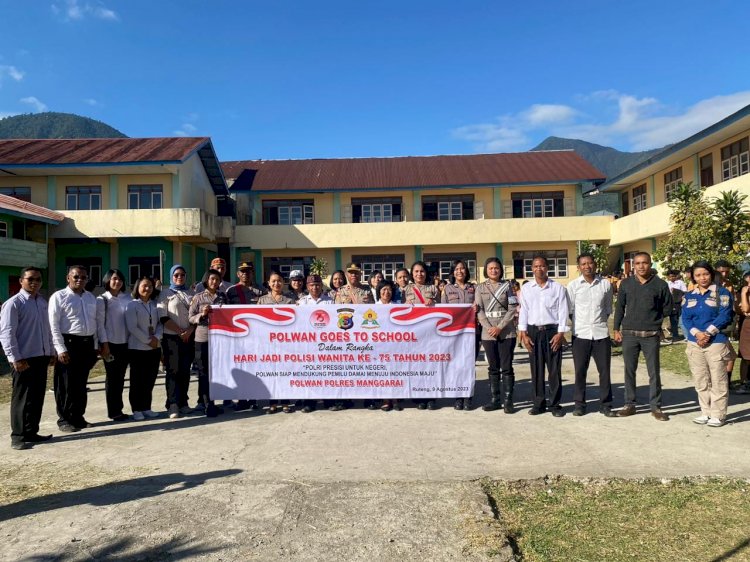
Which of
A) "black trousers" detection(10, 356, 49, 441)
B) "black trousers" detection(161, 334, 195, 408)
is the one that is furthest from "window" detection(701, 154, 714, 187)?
"black trousers" detection(10, 356, 49, 441)

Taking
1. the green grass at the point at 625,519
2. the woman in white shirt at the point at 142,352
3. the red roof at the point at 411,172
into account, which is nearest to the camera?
the green grass at the point at 625,519

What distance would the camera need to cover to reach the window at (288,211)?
25.2 m

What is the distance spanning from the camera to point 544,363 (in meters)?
5.57

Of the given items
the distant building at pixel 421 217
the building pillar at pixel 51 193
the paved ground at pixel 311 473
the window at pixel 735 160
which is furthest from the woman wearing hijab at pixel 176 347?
the building pillar at pixel 51 193

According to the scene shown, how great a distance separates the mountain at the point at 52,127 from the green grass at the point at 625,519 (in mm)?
114340

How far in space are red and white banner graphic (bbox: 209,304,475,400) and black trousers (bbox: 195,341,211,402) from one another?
0.08 meters

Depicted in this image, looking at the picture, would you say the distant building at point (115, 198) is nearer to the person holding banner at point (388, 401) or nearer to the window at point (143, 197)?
the window at point (143, 197)

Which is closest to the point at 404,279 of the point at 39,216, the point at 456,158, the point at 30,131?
the point at 39,216

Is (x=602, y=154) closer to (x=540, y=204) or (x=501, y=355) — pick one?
(x=540, y=204)

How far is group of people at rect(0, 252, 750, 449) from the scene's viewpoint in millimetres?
4906

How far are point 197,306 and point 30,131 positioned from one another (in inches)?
4876

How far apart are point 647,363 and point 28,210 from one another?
791 inches

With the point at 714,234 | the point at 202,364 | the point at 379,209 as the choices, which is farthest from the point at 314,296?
the point at 379,209

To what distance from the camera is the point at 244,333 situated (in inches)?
231
